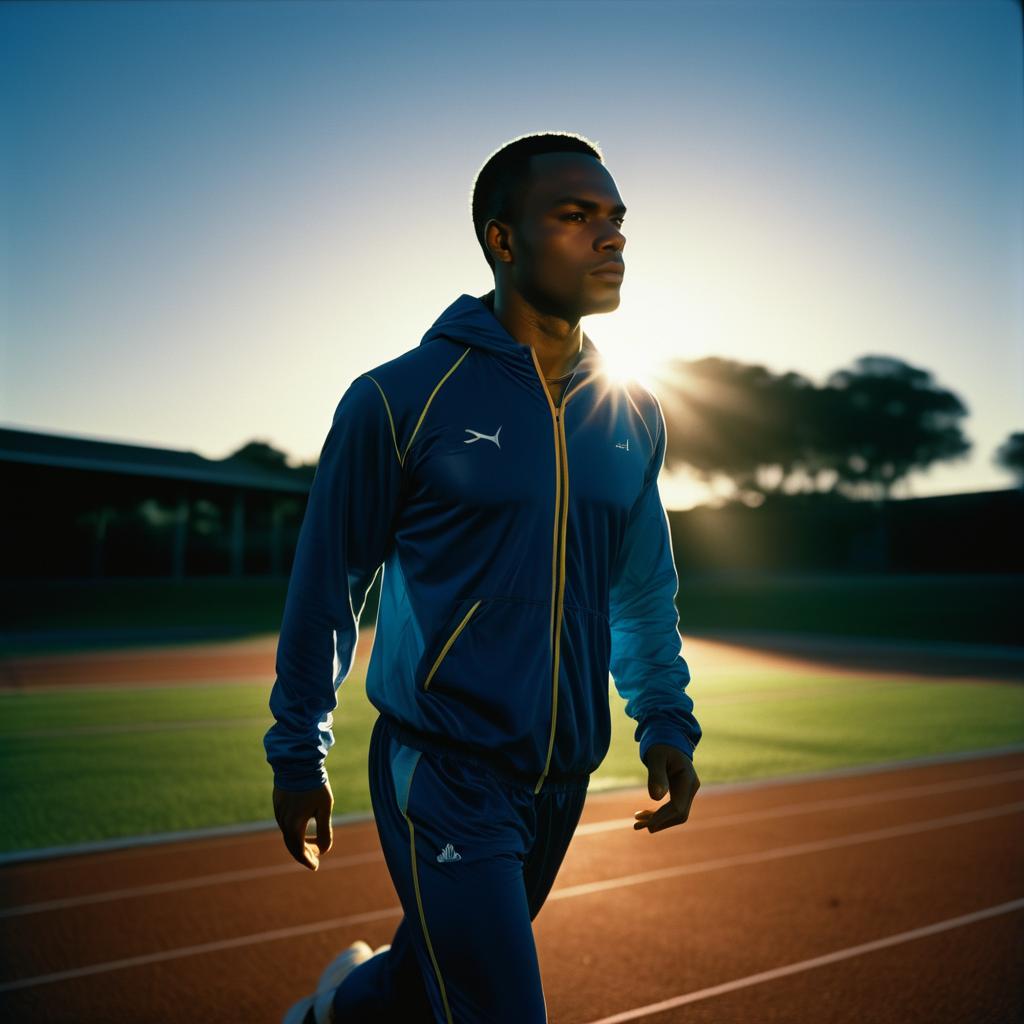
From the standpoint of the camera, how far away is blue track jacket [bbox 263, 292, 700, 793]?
188 centimetres

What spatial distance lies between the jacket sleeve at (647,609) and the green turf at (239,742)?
4.49 meters

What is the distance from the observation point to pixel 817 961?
4113mm

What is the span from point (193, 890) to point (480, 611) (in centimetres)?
365

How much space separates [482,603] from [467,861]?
460mm

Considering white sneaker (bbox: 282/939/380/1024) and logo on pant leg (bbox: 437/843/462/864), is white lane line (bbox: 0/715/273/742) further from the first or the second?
logo on pant leg (bbox: 437/843/462/864)

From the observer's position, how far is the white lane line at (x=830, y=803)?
615 centimetres

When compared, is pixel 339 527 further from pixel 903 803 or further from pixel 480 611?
pixel 903 803

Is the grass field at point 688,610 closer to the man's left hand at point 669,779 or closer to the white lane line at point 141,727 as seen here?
the white lane line at point 141,727

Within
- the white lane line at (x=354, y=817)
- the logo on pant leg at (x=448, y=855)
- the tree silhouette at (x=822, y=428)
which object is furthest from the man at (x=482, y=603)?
the tree silhouette at (x=822, y=428)

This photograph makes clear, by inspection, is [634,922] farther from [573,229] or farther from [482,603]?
[573,229]

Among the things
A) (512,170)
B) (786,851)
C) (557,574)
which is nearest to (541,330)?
(512,170)

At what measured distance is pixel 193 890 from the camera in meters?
4.84

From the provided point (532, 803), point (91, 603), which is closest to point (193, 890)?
point (532, 803)

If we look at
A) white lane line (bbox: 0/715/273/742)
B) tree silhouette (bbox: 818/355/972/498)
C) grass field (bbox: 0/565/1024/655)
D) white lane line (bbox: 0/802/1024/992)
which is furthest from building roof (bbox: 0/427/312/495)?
tree silhouette (bbox: 818/355/972/498)
